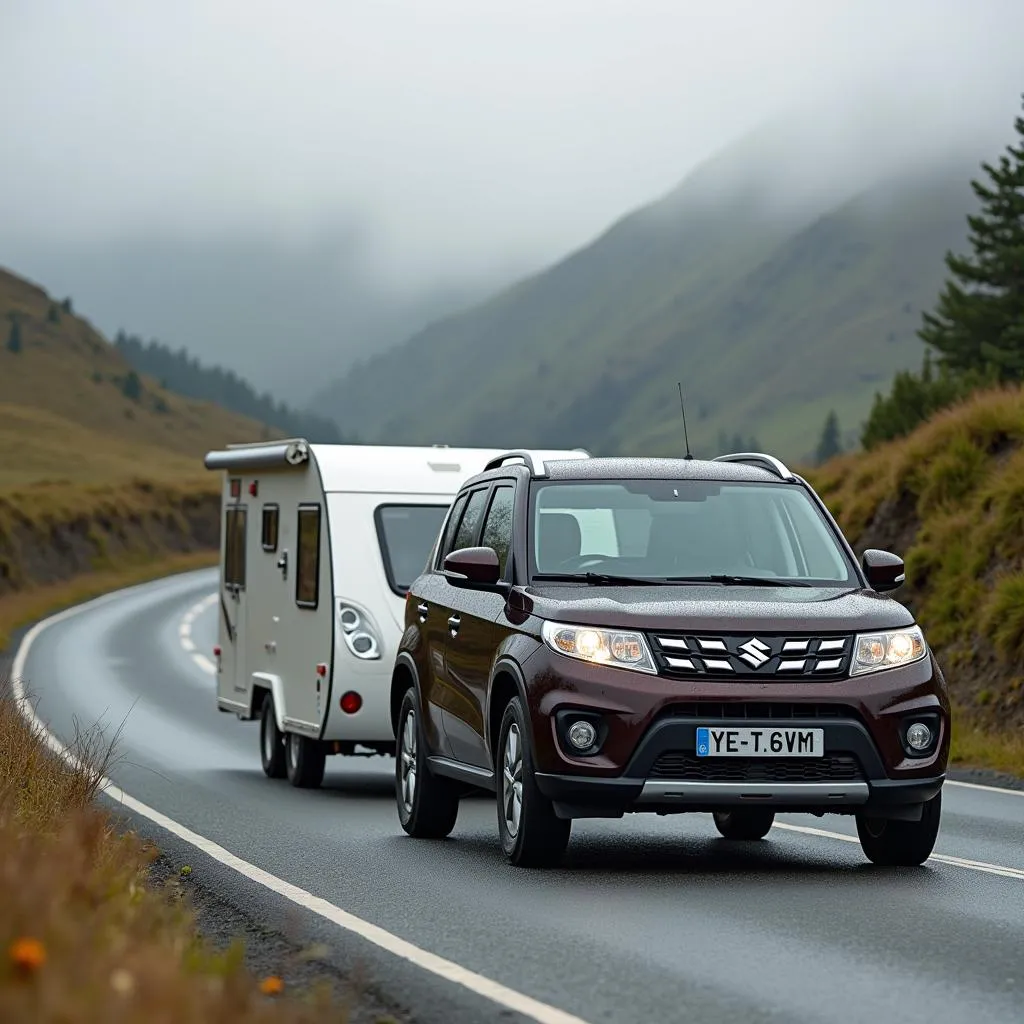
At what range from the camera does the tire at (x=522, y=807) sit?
1015 cm

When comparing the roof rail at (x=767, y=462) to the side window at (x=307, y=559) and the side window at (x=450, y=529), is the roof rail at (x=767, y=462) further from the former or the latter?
the side window at (x=307, y=559)

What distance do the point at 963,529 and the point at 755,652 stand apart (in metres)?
14.6

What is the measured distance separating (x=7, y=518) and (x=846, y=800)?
59238mm

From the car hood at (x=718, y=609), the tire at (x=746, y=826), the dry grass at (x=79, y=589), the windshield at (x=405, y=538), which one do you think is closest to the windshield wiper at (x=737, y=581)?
the car hood at (x=718, y=609)

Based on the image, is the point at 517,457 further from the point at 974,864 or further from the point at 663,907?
the point at 663,907

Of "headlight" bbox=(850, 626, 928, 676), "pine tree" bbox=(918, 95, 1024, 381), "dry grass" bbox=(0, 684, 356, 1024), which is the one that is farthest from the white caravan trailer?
"pine tree" bbox=(918, 95, 1024, 381)

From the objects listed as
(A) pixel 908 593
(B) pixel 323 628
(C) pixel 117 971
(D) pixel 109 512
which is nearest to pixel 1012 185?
(D) pixel 109 512

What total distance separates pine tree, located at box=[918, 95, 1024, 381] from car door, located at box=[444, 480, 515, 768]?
191ft

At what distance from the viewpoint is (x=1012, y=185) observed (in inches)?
2872

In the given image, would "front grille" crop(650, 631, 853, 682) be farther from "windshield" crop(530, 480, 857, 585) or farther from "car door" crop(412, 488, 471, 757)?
"car door" crop(412, 488, 471, 757)

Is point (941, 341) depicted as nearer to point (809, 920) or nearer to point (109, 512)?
point (109, 512)

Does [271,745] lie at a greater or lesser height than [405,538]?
lesser

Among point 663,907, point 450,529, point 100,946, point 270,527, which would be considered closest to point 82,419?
point 270,527

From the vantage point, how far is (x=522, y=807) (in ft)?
33.7
